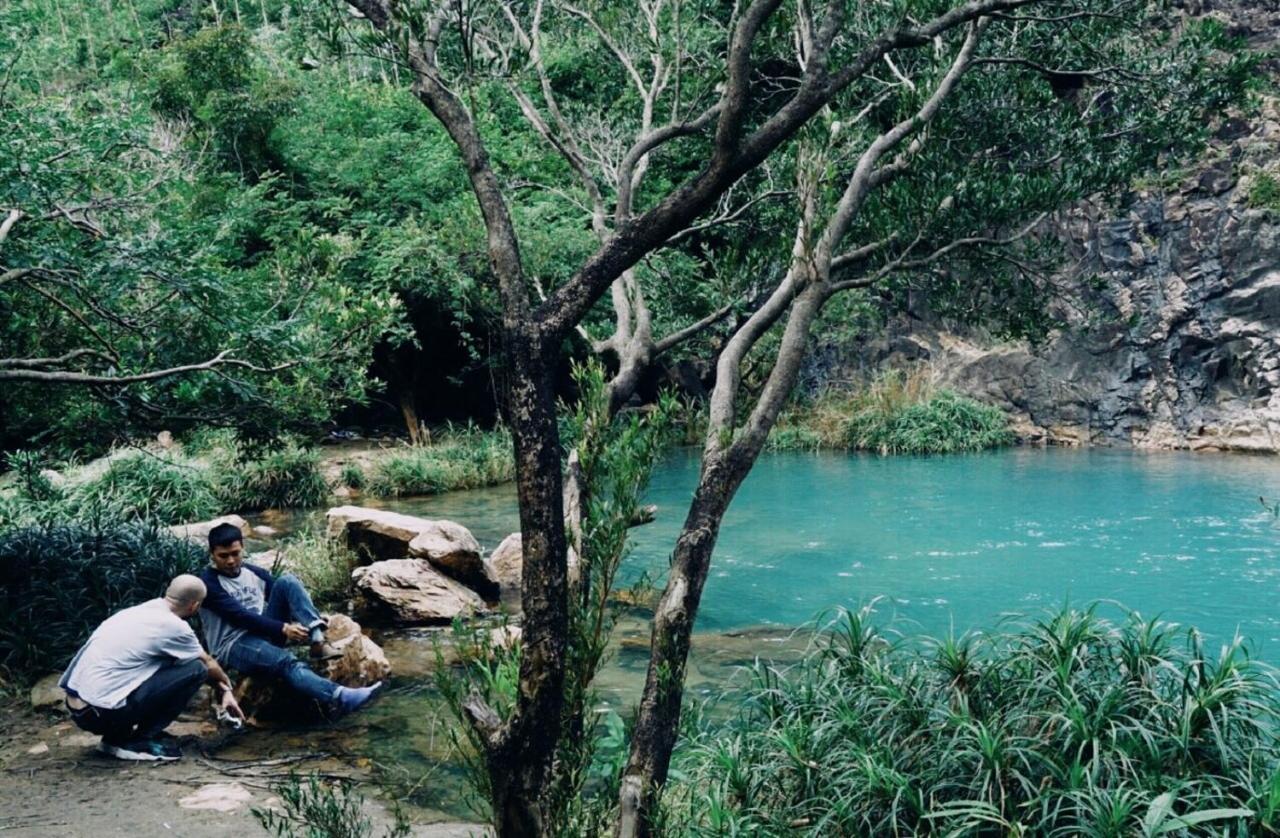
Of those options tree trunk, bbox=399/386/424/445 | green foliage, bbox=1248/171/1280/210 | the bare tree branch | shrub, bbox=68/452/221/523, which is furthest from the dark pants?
green foliage, bbox=1248/171/1280/210

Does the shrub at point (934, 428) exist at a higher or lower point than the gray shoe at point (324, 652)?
higher

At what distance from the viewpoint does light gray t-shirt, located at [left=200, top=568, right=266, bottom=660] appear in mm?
6086

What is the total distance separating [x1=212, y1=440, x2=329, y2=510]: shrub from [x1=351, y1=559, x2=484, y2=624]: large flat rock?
18.8 feet

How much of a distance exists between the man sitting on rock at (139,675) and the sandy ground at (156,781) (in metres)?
0.17

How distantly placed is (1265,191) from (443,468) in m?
17.1

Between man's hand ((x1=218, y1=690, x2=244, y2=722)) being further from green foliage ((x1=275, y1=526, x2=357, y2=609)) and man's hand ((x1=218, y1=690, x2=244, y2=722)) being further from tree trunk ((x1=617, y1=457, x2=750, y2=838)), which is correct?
green foliage ((x1=275, y1=526, x2=357, y2=609))

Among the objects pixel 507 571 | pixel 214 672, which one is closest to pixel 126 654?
pixel 214 672

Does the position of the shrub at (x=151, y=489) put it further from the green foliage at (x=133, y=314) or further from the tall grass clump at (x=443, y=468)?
the green foliage at (x=133, y=314)

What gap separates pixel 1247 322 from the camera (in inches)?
818

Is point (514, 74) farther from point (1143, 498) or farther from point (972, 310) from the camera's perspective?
point (1143, 498)

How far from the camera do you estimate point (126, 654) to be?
5293mm

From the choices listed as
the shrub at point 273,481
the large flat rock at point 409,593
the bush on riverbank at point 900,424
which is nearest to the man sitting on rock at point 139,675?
the large flat rock at point 409,593

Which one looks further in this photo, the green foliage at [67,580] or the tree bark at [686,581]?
the green foliage at [67,580]

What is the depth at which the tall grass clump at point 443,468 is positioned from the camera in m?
16.4
